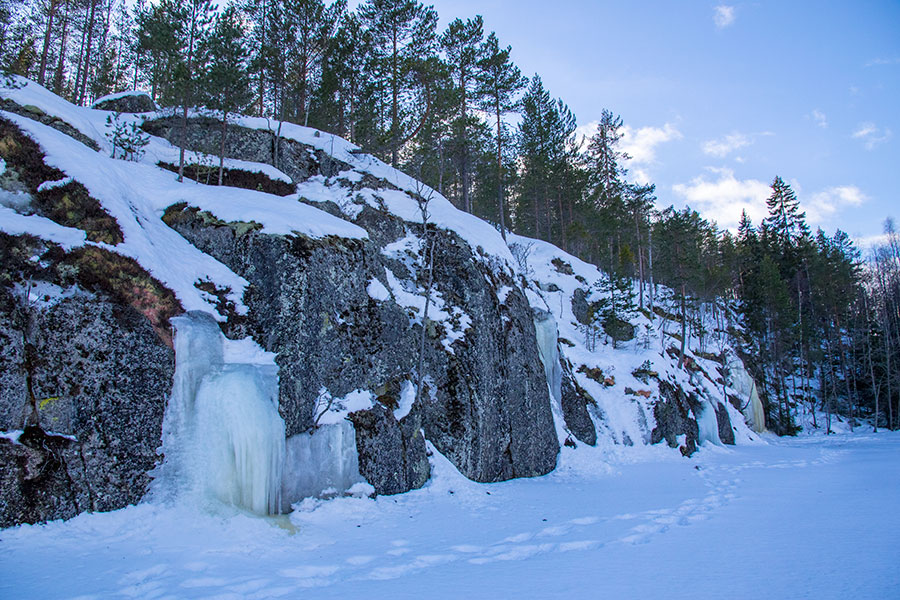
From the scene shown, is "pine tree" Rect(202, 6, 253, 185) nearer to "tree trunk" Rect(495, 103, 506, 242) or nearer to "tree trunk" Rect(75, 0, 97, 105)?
"tree trunk" Rect(75, 0, 97, 105)

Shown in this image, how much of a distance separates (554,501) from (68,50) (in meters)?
32.6

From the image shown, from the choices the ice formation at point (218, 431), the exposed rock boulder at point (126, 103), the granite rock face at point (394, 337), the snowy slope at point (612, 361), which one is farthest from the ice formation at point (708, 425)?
the exposed rock boulder at point (126, 103)

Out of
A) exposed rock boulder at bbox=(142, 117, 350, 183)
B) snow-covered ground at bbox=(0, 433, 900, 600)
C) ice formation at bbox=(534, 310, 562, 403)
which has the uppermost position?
exposed rock boulder at bbox=(142, 117, 350, 183)

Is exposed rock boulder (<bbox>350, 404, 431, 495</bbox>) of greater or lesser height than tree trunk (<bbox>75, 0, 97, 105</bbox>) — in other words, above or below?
below

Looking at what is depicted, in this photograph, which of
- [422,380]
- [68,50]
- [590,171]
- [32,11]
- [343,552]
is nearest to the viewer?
[343,552]

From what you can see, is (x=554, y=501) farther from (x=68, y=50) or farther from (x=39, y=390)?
(x=68, y=50)

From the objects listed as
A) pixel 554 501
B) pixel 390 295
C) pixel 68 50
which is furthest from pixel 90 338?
pixel 68 50

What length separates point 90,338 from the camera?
6293 mm

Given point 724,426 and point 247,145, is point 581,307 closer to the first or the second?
point 724,426

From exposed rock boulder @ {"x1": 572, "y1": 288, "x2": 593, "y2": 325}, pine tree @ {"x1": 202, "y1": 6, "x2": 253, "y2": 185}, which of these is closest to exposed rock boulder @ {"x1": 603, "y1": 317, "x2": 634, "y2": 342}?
exposed rock boulder @ {"x1": 572, "y1": 288, "x2": 593, "y2": 325}

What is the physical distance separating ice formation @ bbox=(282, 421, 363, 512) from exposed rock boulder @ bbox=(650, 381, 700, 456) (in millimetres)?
12836

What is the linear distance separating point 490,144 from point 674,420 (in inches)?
683

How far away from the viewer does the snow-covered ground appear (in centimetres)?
444

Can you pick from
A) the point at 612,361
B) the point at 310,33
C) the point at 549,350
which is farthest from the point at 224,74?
the point at 612,361
